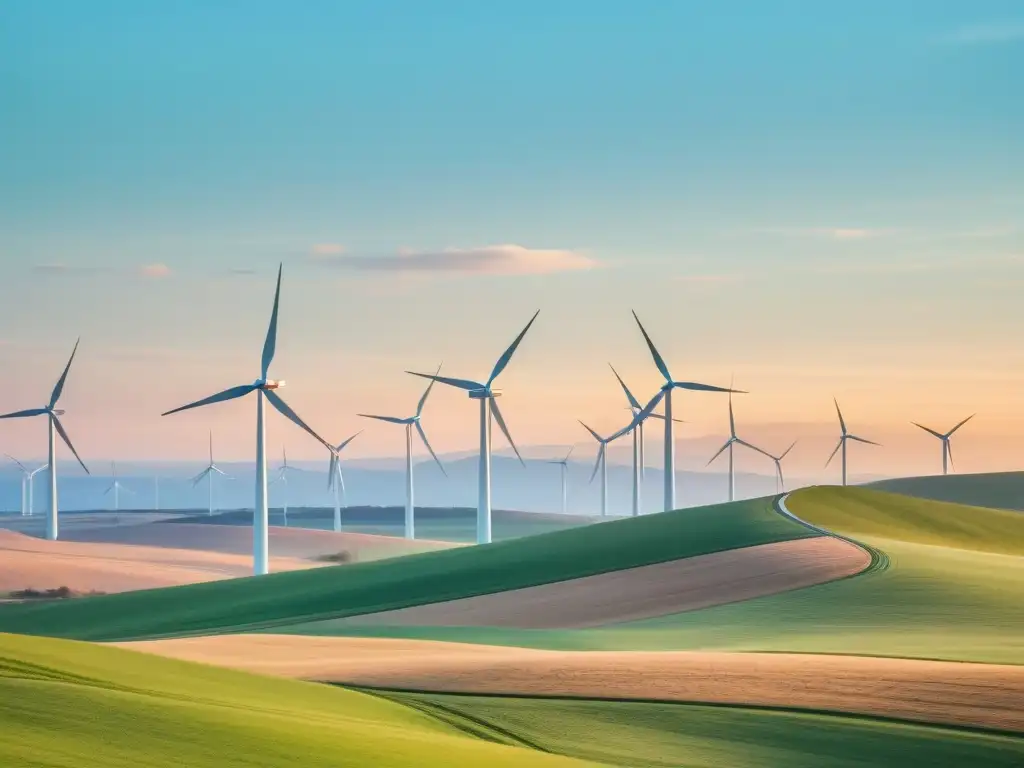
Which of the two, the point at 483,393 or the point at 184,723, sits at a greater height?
the point at 483,393

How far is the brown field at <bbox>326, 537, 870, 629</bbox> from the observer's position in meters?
44.5

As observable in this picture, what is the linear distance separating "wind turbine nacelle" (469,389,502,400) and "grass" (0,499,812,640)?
36.5 feet

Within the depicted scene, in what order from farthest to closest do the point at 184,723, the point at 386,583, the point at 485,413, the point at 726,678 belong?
the point at 485,413 → the point at 386,583 → the point at 726,678 → the point at 184,723

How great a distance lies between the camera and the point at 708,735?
2131cm

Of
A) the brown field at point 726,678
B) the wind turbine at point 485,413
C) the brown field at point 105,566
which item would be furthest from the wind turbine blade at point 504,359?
the brown field at point 726,678

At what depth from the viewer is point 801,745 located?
20.8m

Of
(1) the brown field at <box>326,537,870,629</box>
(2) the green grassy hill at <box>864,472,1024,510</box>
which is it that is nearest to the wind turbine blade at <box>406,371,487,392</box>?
(1) the brown field at <box>326,537,870,629</box>

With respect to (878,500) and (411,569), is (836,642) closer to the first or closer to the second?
(411,569)

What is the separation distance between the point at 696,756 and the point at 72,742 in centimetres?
910

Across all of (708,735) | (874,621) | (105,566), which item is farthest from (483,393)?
(708,735)

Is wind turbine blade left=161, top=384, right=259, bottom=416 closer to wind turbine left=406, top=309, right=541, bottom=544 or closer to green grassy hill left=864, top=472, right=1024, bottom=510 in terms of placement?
wind turbine left=406, top=309, right=541, bottom=544

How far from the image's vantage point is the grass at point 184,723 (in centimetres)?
1389

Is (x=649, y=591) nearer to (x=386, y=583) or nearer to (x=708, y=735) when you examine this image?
(x=386, y=583)

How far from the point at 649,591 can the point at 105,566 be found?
42996mm
